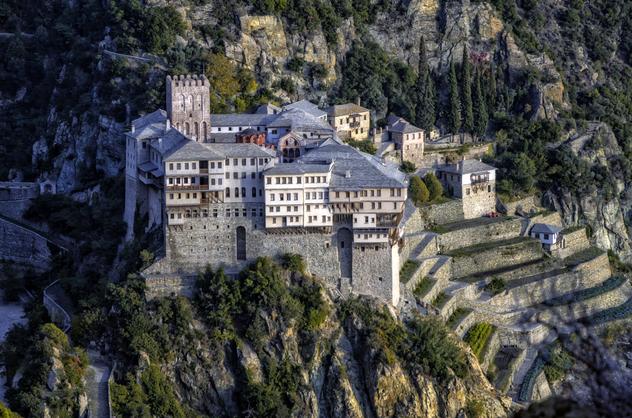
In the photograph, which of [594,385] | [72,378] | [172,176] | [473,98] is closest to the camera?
[594,385]

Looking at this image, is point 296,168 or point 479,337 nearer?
point 296,168

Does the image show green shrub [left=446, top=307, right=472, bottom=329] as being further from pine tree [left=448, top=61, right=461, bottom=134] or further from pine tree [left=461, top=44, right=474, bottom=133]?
pine tree [left=461, top=44, right=474, bottom=133]

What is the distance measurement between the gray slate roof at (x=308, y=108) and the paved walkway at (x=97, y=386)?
18412mm

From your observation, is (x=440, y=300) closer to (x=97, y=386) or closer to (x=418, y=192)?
(x=418, y=192)

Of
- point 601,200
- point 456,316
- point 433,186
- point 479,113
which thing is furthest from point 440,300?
point 601,200

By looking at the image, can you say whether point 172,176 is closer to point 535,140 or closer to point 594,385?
point 535,140

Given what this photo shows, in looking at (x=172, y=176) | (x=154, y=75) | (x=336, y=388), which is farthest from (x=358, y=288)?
(x=154, y=75)

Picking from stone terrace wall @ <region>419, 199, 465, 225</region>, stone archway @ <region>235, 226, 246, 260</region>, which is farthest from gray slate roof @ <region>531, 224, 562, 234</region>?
stone archway @ <region>235, 226, 246, 260</region>

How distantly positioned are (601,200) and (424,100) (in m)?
13.8

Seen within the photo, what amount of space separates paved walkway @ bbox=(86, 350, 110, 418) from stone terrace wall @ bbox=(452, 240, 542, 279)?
20555 mm

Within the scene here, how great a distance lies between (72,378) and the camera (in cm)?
5325

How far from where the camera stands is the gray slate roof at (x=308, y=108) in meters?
69.2

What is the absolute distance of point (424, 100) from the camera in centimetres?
8050

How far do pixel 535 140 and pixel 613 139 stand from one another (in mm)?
9022
